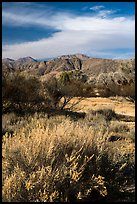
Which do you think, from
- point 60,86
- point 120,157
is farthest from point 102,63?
point 120,157

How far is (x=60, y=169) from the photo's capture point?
5.04 m

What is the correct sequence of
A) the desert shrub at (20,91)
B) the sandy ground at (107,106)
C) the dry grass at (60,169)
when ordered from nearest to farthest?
the dry grass at (60,169) < the desert shrub at (20,91) < the sandy ground at (107,106)

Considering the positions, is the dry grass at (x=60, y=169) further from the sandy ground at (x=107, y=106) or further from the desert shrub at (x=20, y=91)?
the sandy ground at (x=107, y=106)

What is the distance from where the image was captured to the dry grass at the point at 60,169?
466 cm

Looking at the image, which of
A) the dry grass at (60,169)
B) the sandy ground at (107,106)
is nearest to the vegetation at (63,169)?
the dry grass at (60,169)

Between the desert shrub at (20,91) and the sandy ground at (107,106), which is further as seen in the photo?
the sandy ground at (107,106)

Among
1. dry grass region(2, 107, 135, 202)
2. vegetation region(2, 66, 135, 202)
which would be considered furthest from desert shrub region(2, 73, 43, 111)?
dry grass region(2, 107, 135, 202)

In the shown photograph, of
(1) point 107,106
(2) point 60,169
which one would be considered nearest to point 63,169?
(2) point 60,169

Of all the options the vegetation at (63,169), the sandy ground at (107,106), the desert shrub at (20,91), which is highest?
the desert shrub at (20,91)

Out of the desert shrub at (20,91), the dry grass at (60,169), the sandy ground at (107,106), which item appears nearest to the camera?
the dry grass at (60,169)

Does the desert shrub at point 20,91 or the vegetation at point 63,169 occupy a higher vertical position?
the desert shrub at point 20,91

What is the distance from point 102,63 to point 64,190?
169 meters

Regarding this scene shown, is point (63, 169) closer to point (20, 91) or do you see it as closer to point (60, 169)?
point (60, 169)

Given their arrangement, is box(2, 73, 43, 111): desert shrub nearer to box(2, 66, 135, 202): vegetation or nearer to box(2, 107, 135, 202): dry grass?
box(2, 66, 135, 202): vegetation
